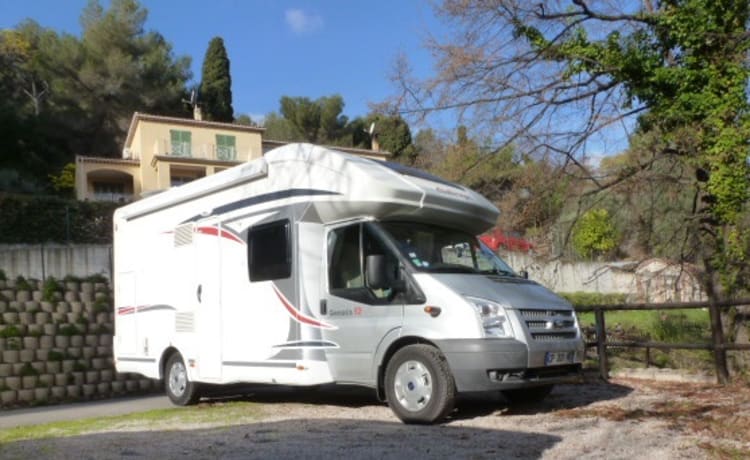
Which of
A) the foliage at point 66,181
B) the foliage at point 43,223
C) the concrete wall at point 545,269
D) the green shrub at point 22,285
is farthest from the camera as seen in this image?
the foliage at point 66,181

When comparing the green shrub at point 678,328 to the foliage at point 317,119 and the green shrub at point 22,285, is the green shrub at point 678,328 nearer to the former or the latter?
the green shrub at point 22,285

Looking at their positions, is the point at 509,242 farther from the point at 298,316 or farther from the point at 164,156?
the point at 164,156

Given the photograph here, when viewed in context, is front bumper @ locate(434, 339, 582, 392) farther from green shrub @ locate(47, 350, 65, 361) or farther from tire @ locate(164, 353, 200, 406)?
green shrub @ locate(47, 350, 65, 361)

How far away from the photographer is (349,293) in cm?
801

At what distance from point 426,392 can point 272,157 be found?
11.6ft

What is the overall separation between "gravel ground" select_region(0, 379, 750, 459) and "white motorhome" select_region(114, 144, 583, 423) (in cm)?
42

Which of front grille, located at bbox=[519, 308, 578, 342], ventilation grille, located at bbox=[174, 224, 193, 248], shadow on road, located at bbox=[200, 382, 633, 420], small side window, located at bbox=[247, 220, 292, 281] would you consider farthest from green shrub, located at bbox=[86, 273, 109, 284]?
front grille, located at bbox=[519, 308, 578, 342]

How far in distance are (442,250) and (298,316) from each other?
6.14ft

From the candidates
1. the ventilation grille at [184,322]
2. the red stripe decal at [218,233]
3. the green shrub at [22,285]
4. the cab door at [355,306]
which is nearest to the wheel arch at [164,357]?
the ventilation grille at [184,322]

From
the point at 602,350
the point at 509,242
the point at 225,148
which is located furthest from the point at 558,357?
the point at 225,148

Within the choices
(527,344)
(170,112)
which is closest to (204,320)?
(527,344)

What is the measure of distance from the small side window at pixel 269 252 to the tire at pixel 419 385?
187cm

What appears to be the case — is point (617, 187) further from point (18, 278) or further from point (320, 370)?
point (18, 278)

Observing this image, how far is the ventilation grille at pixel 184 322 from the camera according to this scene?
9.87 metres
